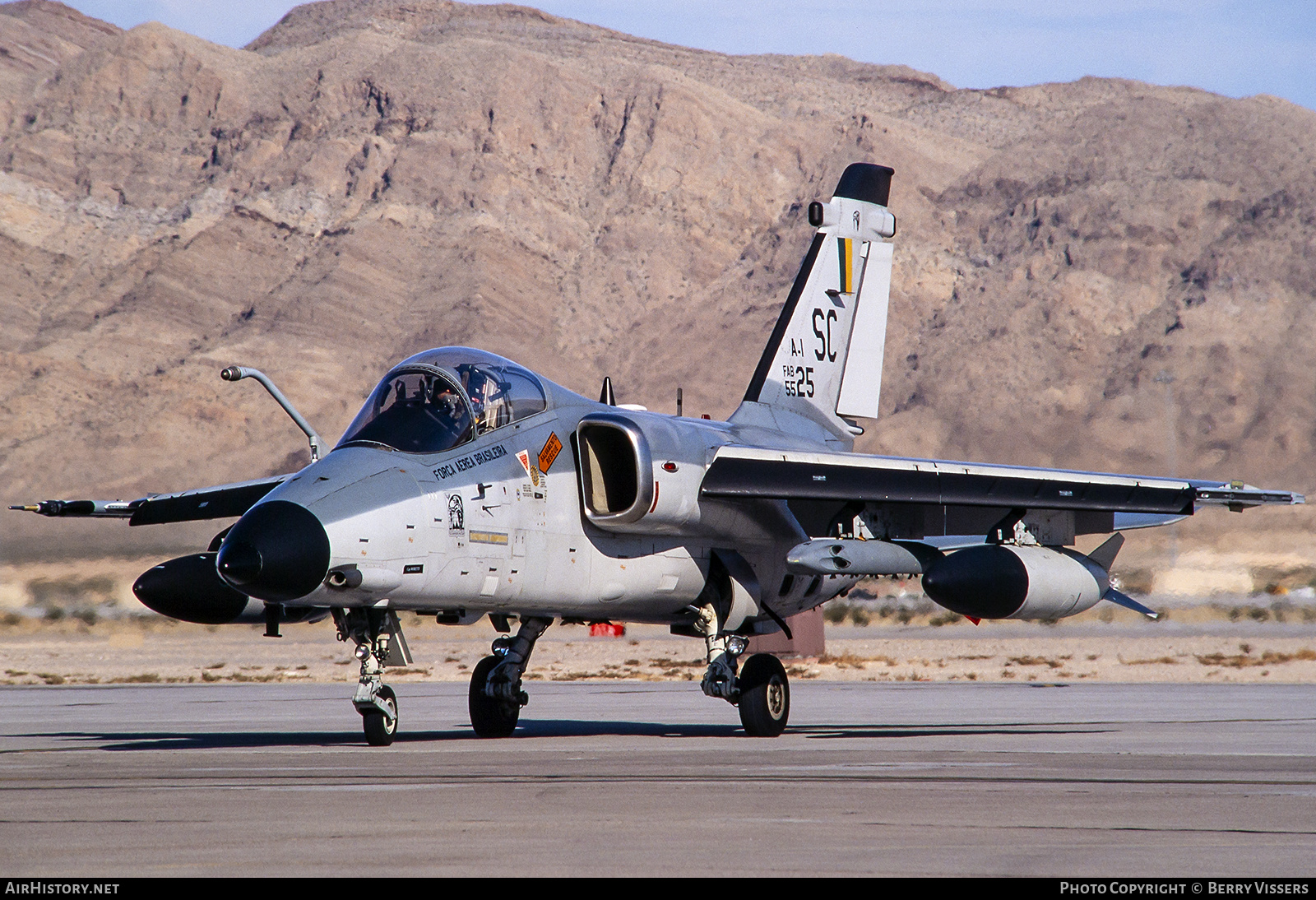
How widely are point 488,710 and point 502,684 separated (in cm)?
36

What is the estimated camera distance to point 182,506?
15.7m

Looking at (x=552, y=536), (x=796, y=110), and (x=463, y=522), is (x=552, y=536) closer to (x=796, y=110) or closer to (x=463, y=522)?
(x=463, y=522)

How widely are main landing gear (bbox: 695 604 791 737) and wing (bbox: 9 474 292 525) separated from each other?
15.8 ft

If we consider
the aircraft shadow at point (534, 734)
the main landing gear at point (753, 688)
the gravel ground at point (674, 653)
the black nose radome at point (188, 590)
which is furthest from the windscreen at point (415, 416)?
the gravel ground at point (674, 653)

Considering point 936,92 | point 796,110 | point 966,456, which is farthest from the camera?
point 936,92

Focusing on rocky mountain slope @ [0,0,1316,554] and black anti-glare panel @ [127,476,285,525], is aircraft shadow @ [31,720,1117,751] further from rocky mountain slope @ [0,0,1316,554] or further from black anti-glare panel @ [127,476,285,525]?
rocky mountain slope @ [0,0,1316,554]

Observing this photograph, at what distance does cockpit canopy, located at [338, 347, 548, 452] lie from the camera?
1257 centimetres

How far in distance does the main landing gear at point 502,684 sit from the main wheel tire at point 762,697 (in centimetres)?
208

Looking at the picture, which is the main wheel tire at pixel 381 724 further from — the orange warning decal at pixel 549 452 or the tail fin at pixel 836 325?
the tail fin at pixel 836 325

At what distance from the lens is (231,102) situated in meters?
115

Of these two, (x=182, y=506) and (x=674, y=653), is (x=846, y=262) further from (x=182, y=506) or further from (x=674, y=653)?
(x=674, y=653)

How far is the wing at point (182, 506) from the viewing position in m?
15.2

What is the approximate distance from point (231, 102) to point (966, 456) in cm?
6398
